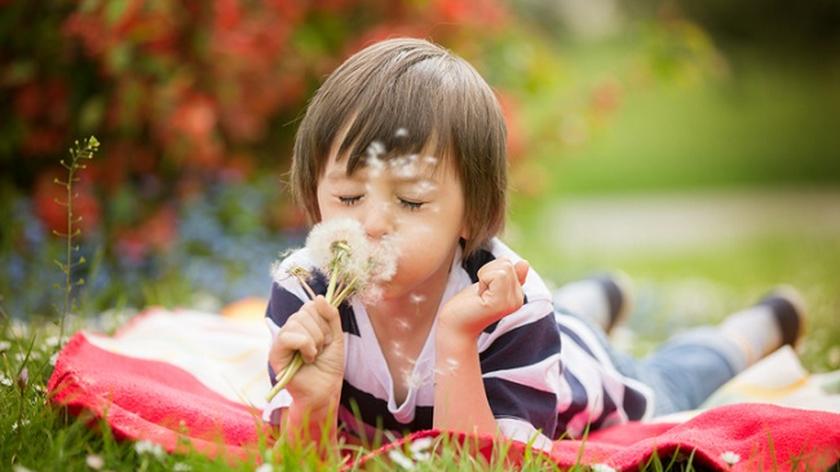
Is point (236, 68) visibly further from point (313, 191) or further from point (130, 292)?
point (313, 191)

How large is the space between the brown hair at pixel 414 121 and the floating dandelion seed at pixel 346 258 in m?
0.12

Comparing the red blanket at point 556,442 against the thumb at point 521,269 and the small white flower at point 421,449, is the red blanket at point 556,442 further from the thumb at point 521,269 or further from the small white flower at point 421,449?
the thumb at point 521,269

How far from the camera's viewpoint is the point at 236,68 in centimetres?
433

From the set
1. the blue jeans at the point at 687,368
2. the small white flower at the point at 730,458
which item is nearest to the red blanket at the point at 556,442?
the small white flower at the point at 730,458

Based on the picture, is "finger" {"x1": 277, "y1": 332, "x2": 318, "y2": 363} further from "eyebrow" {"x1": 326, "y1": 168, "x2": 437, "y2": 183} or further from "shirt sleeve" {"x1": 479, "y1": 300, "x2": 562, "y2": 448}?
"shirt sleeve" {"x1": 479, "y1": 300, "x2": 562, "y2": 448}

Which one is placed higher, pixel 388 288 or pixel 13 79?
pixel 13 79

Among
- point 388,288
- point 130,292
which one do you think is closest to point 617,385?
point 388,288

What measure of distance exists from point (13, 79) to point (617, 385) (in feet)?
9.18

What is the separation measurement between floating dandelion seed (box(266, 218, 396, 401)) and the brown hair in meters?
0.12

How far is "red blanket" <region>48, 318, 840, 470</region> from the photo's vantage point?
1.97 m

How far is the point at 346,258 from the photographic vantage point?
6.12 ft

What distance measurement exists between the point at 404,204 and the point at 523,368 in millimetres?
459

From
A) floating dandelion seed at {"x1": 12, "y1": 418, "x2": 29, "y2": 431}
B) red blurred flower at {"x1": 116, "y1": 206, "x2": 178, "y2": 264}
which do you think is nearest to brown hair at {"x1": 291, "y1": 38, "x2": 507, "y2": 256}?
floating dandelion seed at {"x1": 12, "y1": 418, "x2": 29, "y2": 431}

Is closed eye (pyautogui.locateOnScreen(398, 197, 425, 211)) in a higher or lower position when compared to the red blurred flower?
higher
